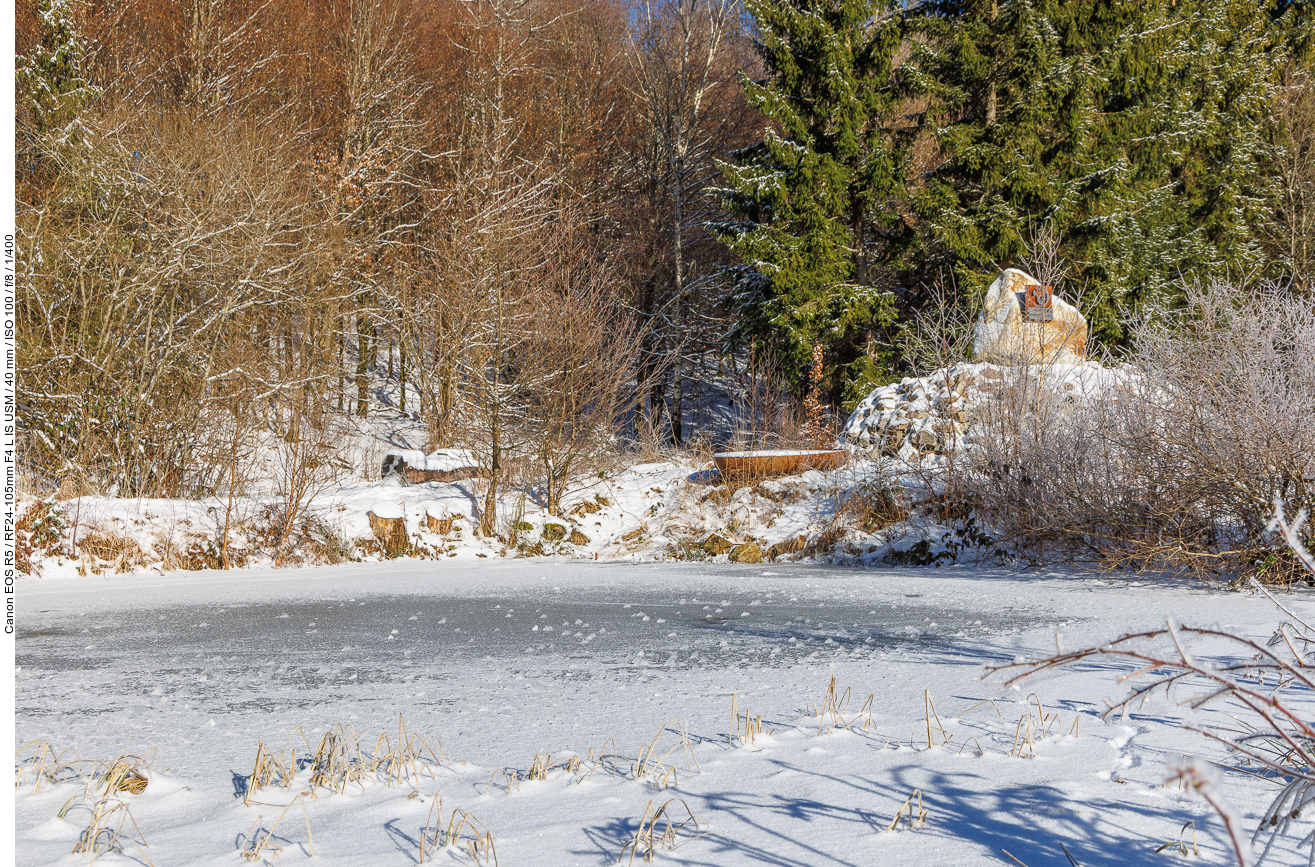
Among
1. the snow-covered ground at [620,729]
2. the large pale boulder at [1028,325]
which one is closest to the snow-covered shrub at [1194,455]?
the snow-covered ground at [620,729]

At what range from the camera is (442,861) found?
2361 millimetres

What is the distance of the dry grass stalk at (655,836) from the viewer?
2.36 metres

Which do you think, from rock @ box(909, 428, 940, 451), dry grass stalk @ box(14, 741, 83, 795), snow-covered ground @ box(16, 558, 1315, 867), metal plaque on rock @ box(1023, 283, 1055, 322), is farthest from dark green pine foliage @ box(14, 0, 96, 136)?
metal plaque on rock @ box(1023, 283, 1055, 322)

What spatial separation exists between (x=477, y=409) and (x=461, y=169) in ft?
27.7

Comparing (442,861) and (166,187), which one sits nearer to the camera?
Answer: (442,861)

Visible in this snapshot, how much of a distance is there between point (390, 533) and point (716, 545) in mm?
4141

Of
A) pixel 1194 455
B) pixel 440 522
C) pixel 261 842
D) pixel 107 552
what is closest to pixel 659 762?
pixel 261 842

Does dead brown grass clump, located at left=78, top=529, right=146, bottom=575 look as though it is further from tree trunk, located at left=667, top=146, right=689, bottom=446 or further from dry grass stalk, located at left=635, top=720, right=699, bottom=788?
tree trunk, located at left=667, top=146, right=689, bottom=446

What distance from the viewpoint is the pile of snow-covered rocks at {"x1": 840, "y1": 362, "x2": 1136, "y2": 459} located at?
10.7 metres

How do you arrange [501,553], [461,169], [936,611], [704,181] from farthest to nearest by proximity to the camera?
[704,181], [461,169], [501,553], [936,611]

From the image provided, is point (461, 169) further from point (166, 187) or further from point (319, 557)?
point (319, 557)

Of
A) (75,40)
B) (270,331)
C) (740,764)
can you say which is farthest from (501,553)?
(75,40)

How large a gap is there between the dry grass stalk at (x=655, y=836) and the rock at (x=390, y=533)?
366 inches

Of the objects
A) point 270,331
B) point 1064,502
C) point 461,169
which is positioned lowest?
point 1064,502
